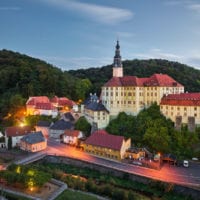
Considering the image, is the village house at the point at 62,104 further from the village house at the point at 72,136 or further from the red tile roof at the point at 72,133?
the village house at the point at 72,136

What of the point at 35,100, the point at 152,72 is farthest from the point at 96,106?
the point at 152,72

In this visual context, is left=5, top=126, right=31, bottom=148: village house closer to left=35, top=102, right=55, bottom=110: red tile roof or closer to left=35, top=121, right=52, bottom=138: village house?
left=35, top=121, right=52, bottom=138: village house

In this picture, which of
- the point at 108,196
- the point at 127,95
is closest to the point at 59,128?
the point at 127,95

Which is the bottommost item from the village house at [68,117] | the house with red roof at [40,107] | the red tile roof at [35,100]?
the village house at [68,117]

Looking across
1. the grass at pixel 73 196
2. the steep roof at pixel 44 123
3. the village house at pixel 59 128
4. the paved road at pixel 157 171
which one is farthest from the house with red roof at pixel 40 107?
the grass at pixel 73 196

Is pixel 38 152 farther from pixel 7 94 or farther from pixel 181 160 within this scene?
pixel 7 94

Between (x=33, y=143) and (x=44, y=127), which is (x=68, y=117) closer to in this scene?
(x=44, y=127)
